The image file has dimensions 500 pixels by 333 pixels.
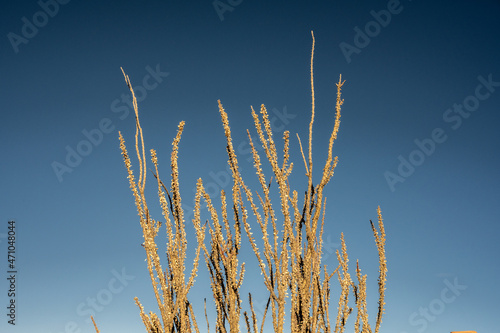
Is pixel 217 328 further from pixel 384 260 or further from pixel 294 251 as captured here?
pixel 384 260

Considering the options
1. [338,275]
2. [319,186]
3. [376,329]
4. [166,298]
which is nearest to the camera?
[166,298]

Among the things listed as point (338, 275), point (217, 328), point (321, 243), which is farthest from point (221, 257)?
point (338, 275)

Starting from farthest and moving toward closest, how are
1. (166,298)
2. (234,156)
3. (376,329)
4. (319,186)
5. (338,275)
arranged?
1. (338,275)
2. (376,329)
3. (234,156)
4. (319,186)
5. (166,298)

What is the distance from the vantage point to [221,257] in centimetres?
167

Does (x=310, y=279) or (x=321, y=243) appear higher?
(x=321, y=243)

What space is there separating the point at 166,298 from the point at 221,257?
287mm

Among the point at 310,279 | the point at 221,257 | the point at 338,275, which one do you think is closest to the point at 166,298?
the point at 221,257

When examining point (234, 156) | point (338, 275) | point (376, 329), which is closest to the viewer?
point (234, 156)

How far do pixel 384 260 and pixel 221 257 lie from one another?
0.83 meters

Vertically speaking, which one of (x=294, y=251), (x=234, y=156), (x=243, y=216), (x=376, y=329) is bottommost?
(x=376, y=329)

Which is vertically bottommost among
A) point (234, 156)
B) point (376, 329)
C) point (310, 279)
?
point (376, 329)

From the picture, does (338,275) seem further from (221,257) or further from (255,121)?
(255,121)

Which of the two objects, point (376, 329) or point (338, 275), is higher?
point (338, 275)

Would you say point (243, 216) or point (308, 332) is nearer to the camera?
point (308, 332)
